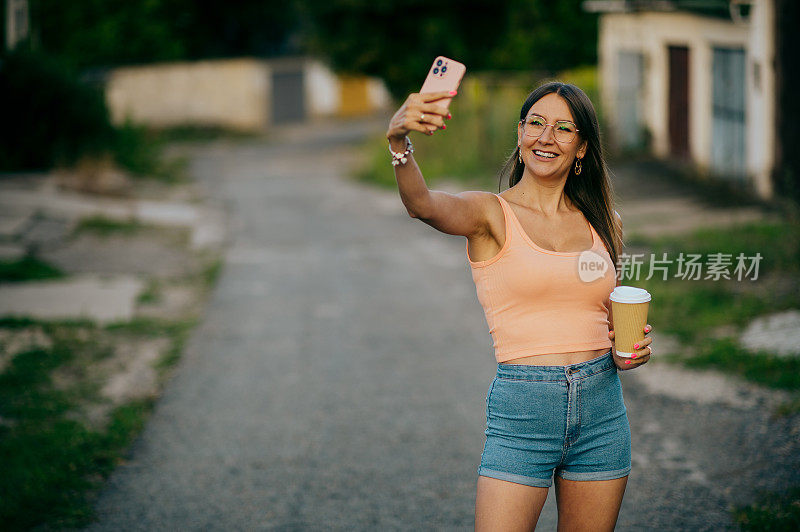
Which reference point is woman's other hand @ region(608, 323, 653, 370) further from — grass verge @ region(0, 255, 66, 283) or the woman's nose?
grass verge @ region(0, 255, 66, 283)

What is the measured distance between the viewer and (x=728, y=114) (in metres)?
13.2

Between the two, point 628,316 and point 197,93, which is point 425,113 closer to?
point 628,316

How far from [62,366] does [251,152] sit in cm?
2007

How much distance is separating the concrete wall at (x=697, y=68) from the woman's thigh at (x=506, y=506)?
10108mm

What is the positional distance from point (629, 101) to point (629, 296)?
606 inches

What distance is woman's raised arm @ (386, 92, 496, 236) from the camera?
2455mm

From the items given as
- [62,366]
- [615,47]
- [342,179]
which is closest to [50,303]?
[62,366]

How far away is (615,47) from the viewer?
17781 mm

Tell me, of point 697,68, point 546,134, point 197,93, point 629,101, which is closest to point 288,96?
point 197,93

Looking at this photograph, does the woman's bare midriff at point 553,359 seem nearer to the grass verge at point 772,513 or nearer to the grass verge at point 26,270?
the grass verge at point 772,513

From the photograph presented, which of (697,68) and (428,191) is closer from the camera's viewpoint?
(428,191)

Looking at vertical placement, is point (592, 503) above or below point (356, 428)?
above

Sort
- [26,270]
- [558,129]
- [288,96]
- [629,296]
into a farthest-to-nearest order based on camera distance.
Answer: [288,96] → [26,270] → [558,129] → [629,296]

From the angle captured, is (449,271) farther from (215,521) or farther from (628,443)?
(628,443)
